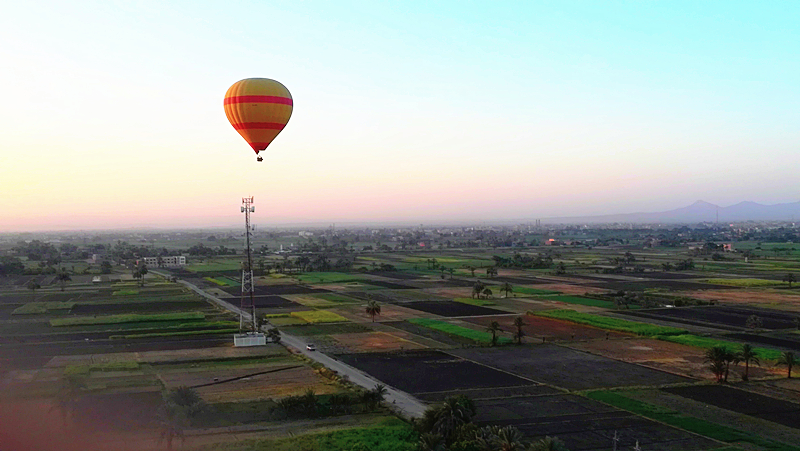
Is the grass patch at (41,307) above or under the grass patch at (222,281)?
above

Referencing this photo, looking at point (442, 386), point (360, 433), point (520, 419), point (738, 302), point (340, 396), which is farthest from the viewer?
point (738, 302)

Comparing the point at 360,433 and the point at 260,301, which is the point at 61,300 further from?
the point at 360,433

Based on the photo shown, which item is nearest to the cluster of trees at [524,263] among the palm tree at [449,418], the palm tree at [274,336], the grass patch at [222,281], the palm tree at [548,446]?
the grass patch at [222,281]

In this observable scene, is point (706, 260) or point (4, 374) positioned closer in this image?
point (4, 374)

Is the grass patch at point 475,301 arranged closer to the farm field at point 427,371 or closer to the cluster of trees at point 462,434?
the farm field at point 427,371

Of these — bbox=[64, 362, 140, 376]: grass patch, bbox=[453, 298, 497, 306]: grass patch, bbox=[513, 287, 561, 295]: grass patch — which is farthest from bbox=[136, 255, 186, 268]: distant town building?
bbox=[64, 362, 140, 376]: grass patch

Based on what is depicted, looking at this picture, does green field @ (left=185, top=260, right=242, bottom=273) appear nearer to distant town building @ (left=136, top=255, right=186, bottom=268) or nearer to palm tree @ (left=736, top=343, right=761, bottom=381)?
distant town building @ (left=136, top=255, right=186, bottom=268)

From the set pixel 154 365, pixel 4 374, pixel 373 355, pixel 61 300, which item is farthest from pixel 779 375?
pixel 61 300
